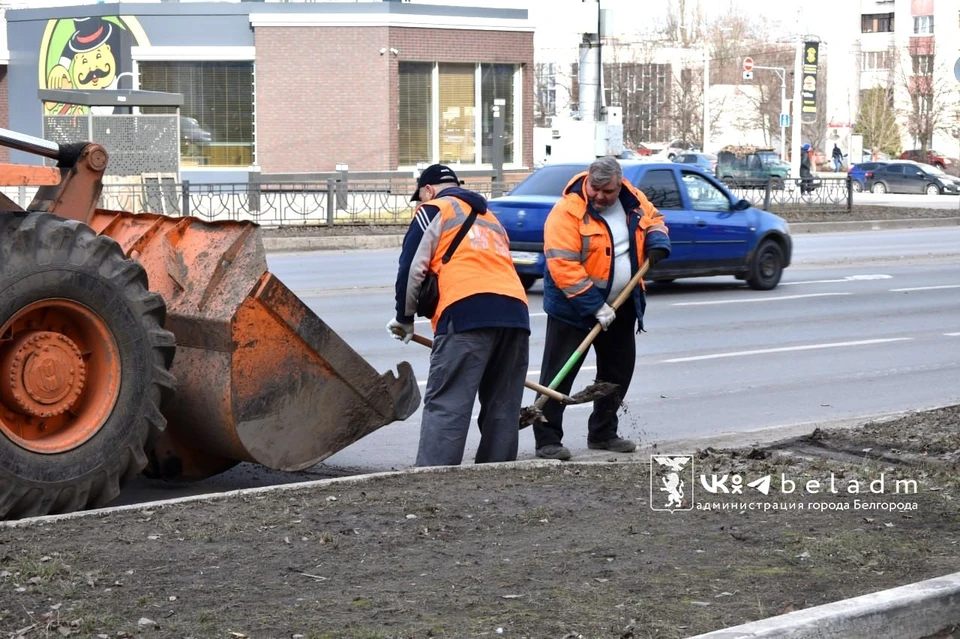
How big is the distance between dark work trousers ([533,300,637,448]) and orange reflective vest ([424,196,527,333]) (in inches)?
44.1

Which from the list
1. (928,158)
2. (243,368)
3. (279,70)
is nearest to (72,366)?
(243,368)

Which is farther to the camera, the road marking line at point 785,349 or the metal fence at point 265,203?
the metal fence at point 265,203

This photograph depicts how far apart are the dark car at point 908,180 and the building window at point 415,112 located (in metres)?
22.0

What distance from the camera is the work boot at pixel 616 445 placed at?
7898 millimetres

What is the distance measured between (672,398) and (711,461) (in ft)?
9.87

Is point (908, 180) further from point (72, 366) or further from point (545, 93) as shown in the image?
point (72, 366)

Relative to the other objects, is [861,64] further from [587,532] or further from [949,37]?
[587,532]

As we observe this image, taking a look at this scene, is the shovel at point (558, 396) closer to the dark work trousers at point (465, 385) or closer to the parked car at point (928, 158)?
the dark work trousers at point (465, 385)

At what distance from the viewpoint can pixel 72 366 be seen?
5969 millimetres

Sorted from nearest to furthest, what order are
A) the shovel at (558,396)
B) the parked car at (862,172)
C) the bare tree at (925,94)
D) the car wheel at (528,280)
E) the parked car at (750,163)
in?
the shovel at (558,396), the car wheel at (528,280), the parked car at (750,163), the parked car at (862,172), the bare tree at (925,94)

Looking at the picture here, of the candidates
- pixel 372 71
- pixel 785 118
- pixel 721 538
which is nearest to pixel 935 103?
pixel 785 118

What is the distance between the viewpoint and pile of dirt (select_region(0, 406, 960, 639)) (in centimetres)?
427

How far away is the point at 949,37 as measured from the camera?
80.6 m

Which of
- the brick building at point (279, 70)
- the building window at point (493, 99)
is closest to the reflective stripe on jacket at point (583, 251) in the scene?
the brick building at point (279, 70)
